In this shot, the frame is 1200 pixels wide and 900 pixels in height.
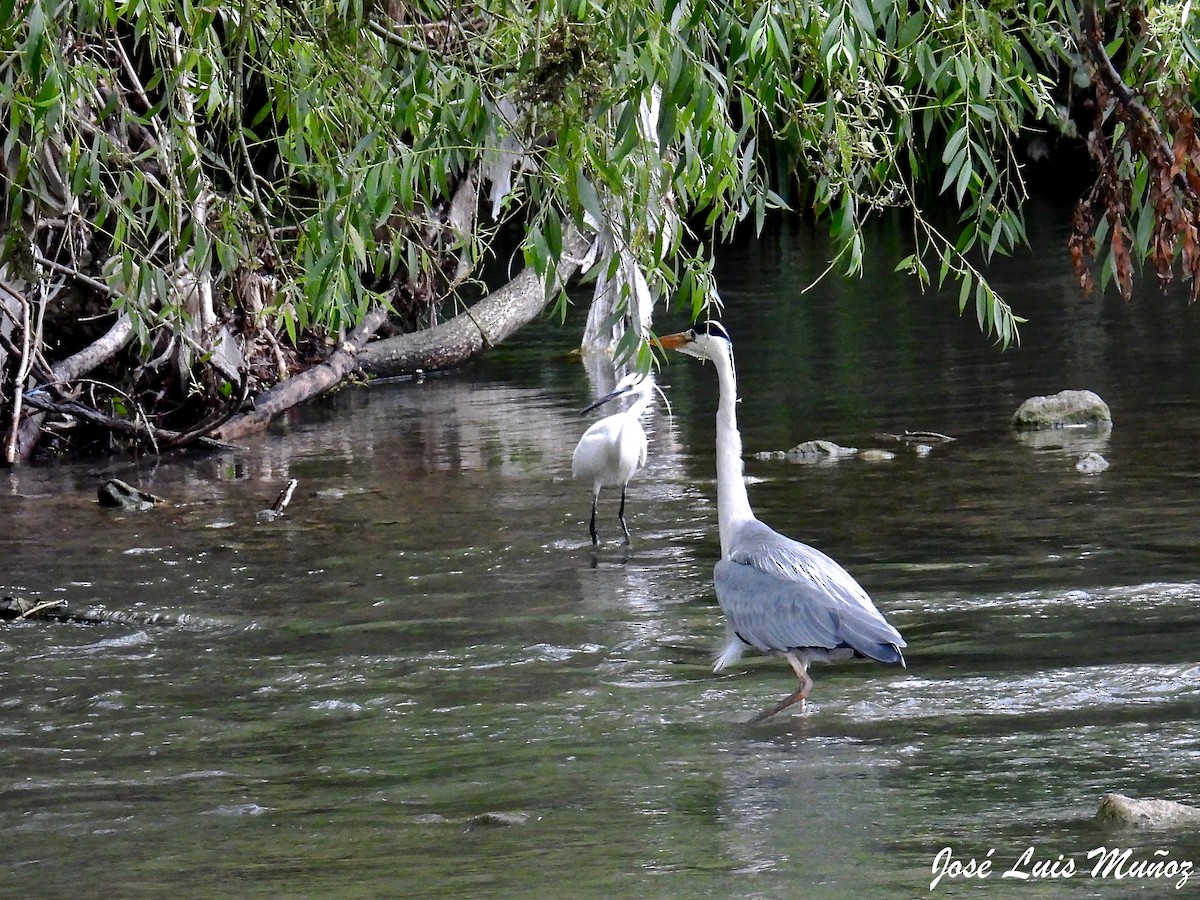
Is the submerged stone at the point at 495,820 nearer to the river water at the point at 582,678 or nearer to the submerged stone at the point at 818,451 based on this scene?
the river water at the point at 582,678

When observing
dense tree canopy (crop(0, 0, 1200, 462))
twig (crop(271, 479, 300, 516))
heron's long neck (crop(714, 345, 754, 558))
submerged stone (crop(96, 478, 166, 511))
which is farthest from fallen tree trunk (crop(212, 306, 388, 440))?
heron's long neck (crop(714, 345, 754, 558))

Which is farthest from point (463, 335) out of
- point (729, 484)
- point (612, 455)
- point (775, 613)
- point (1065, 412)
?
point (775, 613)

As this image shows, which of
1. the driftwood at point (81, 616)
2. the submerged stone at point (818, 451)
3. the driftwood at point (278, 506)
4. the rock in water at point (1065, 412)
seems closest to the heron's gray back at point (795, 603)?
the driftwood at point (81, 616)

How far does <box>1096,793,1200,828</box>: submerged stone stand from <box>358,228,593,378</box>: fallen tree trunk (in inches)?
488

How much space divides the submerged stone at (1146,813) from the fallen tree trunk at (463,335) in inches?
488

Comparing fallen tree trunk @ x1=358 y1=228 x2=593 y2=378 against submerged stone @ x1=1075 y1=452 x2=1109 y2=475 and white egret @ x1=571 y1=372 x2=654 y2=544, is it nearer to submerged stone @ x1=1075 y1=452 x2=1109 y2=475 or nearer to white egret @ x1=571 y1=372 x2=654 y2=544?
white egret @ x1=571 y1=372 x2=654 y2=544

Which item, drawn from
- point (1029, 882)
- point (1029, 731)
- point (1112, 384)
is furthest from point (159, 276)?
point (1112, 384)

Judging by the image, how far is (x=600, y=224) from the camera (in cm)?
449

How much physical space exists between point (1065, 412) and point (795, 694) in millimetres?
6293

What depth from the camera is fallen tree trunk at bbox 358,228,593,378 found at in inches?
655

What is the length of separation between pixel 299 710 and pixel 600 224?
2.31 metres

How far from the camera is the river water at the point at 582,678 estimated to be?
418cm

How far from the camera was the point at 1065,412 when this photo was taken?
11133 mm

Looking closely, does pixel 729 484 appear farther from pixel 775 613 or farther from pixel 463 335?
pixel 463 335
